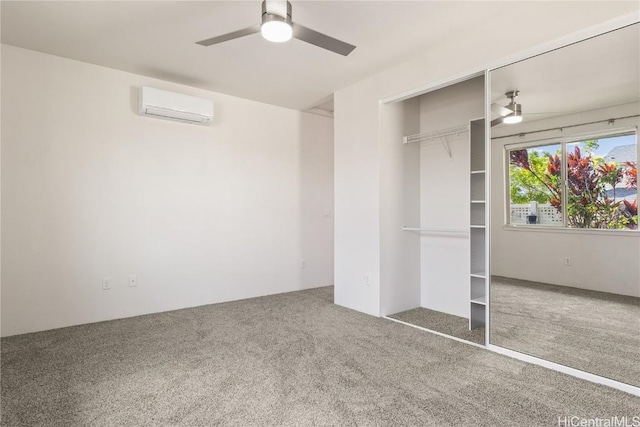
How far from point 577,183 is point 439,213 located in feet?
5.05

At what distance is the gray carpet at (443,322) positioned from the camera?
124 inches

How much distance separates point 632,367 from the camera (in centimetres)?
226

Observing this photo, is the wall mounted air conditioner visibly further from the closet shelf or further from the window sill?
the window sill

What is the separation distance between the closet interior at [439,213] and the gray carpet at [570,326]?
467mm

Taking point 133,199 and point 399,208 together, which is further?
point 399,208

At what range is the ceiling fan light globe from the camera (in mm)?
2148

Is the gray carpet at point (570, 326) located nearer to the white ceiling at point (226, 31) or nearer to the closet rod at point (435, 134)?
the closet rod at point (435, 134)

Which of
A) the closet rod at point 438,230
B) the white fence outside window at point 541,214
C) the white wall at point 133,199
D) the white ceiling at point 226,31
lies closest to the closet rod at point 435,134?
the white ceiling at point 226,31

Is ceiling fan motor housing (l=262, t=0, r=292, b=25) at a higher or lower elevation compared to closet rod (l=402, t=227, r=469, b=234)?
higher

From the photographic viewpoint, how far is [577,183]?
2.52 metres

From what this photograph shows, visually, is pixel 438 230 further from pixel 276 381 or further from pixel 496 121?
pixel 276 381

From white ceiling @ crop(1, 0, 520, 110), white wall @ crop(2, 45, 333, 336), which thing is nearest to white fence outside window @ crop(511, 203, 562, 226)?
white ceiling @ crop(1, 0, 520, 110)

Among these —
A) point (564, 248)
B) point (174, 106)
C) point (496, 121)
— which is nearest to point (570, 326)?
point (564, 248)

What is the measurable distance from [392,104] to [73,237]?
359 cm
